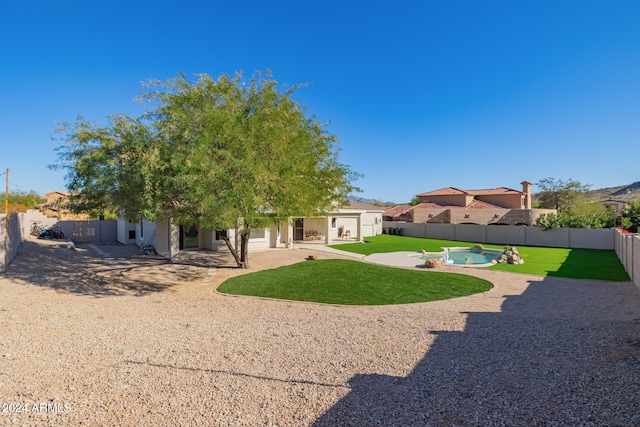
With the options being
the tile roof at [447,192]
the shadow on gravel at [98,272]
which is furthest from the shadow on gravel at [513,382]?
the tile roof at [447,192]

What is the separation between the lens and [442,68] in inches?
864

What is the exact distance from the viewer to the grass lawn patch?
11.2 meters

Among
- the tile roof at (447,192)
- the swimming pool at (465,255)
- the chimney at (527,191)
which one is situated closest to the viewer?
the swimming pool at (465,255)

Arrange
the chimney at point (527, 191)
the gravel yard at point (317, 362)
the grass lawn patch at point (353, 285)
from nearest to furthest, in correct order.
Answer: the gravel yard at point (317, 362) → the grass lawn patch at point (353, 285) → the chimney at point (527, 191)

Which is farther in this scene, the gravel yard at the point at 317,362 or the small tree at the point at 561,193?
the small tree at the point at 561,193

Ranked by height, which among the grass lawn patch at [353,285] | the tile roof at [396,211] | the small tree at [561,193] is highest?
the small tree at [561,193]

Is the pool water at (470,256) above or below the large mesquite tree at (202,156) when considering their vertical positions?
below

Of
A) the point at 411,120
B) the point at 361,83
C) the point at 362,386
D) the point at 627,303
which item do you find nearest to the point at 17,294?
the point at 362,386

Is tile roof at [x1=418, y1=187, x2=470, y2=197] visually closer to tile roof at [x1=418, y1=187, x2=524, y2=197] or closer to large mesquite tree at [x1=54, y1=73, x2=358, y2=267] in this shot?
tile roof at [x1=418, y1=187, x2=524, y2=197]

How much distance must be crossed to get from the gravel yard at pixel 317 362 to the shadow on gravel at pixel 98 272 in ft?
5.02

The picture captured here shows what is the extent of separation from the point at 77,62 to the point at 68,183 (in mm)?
7069

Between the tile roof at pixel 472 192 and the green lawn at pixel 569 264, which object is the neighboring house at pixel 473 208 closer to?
the tile roof at pixel 472 192

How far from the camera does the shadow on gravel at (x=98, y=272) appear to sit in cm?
1233

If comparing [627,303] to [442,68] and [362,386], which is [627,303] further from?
[442,68]
